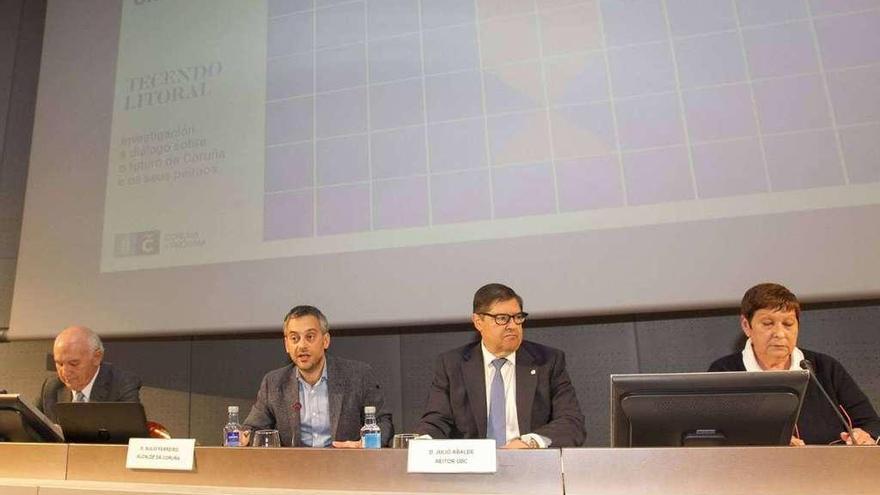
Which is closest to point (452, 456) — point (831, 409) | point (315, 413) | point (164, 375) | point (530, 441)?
point (530, 441)

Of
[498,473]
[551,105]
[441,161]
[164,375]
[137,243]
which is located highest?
[551,105]

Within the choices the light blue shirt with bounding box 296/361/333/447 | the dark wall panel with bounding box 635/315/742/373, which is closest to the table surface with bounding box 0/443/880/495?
the light blue shirt with bounding box 296/361/333/447

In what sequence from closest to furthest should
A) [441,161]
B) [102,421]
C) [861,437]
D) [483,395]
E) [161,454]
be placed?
[161,454] < [102,421] < [861,437] < [483,395] < [441,161]

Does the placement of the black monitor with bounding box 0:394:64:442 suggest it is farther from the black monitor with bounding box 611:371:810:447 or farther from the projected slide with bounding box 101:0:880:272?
the black monitor with bounding box 611:371:810:447

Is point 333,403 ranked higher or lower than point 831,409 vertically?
higher

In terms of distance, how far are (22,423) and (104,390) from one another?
3.69 feet

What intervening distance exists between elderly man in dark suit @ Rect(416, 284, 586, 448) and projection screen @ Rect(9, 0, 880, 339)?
403mm

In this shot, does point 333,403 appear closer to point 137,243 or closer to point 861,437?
point 137,243

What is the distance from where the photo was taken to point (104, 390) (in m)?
2.62

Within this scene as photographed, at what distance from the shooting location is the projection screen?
88.2 inches

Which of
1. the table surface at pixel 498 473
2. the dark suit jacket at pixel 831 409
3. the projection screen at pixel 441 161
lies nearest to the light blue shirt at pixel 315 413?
the projection screen at pixel 441 161

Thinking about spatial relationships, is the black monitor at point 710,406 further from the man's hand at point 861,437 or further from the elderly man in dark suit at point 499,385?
the elderly man in dark suit at point 499,385

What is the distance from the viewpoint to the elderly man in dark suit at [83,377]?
2.53 metres

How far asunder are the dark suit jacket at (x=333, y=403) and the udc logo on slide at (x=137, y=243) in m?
1.11
